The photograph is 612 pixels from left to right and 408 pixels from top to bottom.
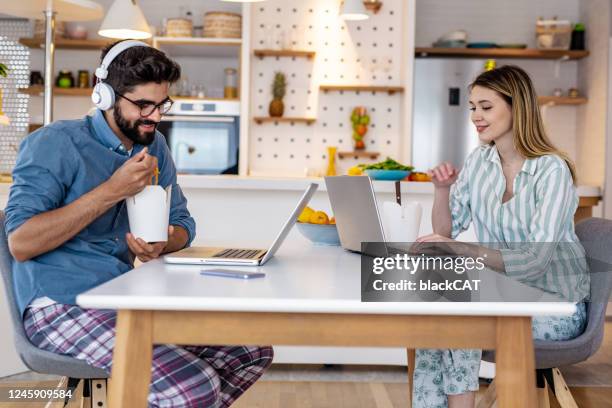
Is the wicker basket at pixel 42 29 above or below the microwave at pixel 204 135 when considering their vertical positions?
above

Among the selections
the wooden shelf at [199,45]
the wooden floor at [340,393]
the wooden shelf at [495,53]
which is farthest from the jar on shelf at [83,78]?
the wooden floor at [340,393]

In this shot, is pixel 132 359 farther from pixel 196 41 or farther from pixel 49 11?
pixel 196 41

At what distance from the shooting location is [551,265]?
2119 mm

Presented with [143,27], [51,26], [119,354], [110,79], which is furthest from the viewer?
[143,27]

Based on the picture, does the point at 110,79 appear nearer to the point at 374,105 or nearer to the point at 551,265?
the point at 551,265

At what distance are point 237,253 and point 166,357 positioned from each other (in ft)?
1.16

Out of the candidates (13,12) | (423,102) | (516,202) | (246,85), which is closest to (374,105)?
(423,102)

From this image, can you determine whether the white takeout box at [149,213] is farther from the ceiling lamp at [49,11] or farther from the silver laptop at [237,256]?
the ceiling lamp at [49,11]

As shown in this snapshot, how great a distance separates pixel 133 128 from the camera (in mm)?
1903

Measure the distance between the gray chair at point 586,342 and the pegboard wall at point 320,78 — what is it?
14.1 ft

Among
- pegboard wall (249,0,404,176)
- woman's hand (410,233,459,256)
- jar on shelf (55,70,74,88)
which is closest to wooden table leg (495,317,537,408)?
woman's hand (410,233,459,256)

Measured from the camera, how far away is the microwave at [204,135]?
643cm

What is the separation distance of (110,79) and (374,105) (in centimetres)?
477

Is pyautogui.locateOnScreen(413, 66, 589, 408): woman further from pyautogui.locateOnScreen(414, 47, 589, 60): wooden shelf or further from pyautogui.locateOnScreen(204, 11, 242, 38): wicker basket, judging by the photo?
pyautogui.locateOnScreen(414, 47, 589, 60): wooden shelf
